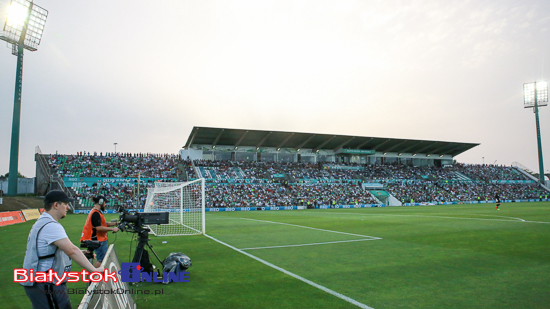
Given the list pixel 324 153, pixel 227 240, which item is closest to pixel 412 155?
pixel 324 153

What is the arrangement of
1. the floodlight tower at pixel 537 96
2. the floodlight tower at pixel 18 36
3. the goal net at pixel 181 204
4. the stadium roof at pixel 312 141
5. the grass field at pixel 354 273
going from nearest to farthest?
the grass field at pixel 354 273
the goal net at pixel 181 204
the floodlight tower at pixel 18 36
the stadium roof at pixel 312 141
the floodlight tower at pixel 537 96

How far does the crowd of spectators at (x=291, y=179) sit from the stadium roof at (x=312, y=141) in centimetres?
365

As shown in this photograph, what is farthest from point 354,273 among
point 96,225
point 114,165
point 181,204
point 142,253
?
point 114,165

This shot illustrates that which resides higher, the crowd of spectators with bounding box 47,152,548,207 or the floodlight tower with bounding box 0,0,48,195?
the floodlight tower with bounding box 0,0,48,195

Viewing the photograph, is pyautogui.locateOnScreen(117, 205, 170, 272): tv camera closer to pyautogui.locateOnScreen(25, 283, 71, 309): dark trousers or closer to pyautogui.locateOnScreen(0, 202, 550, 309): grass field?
pyautogui.locateOnScreen(0, 202, 550, 309): grass field

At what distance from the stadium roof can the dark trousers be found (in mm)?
45870

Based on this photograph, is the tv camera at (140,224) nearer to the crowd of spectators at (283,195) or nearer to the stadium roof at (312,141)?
the crowd of spectators at (283,195)

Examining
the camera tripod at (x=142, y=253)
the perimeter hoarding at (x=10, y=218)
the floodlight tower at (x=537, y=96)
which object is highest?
the floodlight tower at (x=537, y=96)

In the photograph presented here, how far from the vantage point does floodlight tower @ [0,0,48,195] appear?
31.7 metres

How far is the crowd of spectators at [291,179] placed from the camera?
135 ft

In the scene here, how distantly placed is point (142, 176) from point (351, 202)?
3050 centimetres

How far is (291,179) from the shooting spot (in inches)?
2057

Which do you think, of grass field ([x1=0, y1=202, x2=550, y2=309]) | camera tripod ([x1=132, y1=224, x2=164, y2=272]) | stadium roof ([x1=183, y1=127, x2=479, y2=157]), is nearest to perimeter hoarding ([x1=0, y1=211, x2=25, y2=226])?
grass field ([x1=0, y1=202, x2=550, y2=309])

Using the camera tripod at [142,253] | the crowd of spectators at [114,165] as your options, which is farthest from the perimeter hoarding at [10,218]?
the camera tripod at [142,253]
